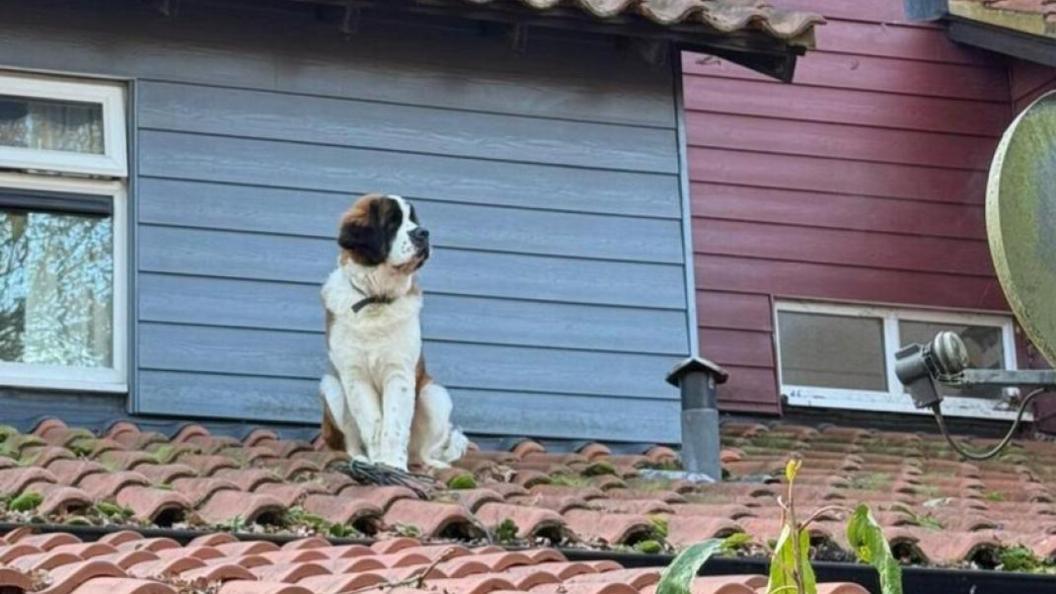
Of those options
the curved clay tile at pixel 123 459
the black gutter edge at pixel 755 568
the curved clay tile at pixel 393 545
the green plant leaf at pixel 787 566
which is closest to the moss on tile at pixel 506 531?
the black gutter edge at pixel 755 568

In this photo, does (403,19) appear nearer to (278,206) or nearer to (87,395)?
(278,206)

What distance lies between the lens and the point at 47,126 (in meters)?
9.45

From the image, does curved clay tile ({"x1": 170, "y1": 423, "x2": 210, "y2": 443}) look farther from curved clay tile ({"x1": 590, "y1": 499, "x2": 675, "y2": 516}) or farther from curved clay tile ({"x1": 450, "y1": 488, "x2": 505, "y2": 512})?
curved clay tile ({"x1": 590, "y1": 499, "x2": 675, "y2": 516})

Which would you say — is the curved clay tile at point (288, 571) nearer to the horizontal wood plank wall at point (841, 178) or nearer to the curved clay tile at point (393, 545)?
the curved clay tile at point (393, 545)

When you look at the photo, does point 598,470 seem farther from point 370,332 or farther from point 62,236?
point 62,236

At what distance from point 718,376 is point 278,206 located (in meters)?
2.00

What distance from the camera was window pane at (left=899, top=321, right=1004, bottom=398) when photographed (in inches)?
455

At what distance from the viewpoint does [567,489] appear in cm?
809

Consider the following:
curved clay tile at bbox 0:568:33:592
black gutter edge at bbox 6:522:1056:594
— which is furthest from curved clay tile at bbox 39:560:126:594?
black gutter edge at bbox 6:522:1056:594

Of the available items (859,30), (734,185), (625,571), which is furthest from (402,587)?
(859,30)

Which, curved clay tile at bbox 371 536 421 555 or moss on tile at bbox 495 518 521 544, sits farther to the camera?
moss on tile at bbox 495 518 521 544

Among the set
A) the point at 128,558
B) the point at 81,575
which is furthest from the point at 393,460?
the point at 81,575

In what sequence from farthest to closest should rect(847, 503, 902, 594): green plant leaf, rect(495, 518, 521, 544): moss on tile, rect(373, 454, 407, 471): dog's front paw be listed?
rect(373, 454, 407, 471): dog's front paw → rect(495, 518, 521, 544): moss on tile → rect(847, 503, 902, 594): green plant leaf

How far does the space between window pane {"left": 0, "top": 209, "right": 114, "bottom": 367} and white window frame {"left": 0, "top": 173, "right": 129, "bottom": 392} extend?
38mm
